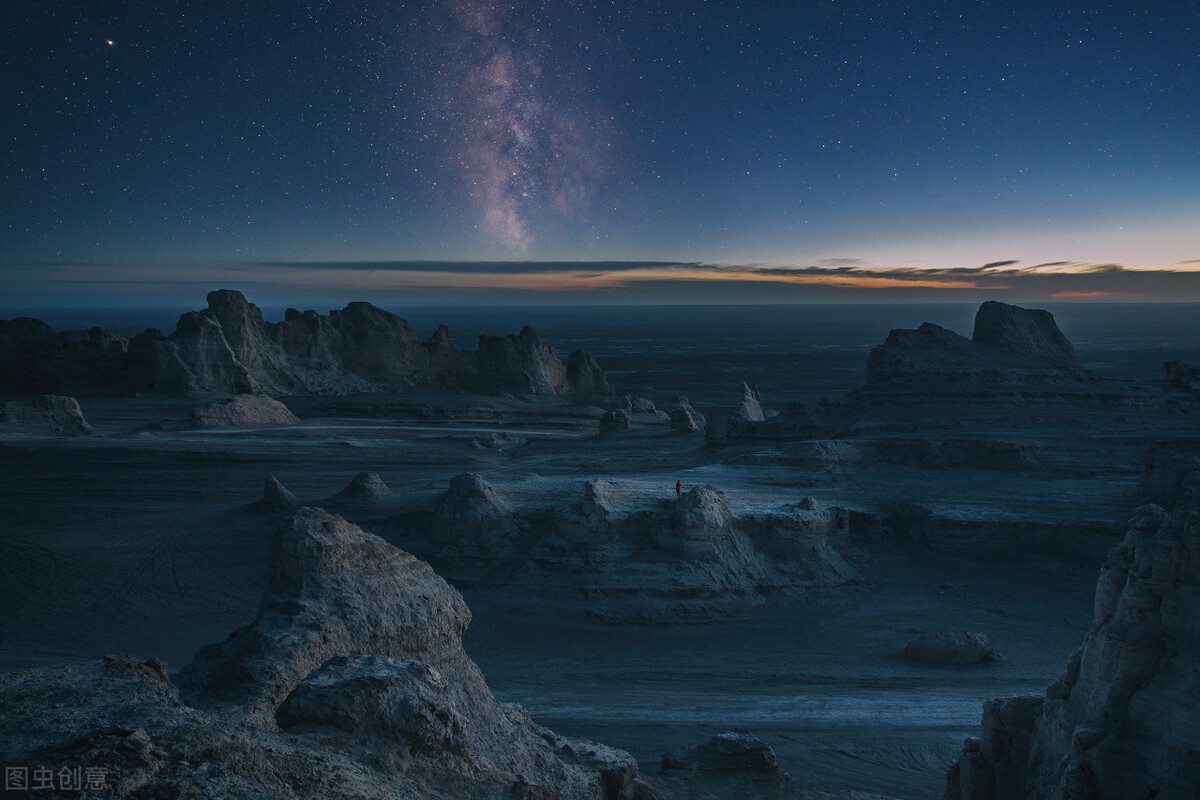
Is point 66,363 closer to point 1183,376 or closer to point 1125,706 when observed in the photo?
point 1125,706

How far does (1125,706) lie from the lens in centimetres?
651

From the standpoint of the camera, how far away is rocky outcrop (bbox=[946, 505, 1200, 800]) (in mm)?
6047

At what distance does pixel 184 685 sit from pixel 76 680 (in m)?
1.65

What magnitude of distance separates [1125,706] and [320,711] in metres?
6.50

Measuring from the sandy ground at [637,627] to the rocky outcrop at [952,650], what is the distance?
0.32m

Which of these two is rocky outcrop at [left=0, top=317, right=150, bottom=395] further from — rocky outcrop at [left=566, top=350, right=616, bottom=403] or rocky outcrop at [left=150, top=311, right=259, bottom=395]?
rocky outcrop at [left=566, top=350, right=616, bottom=403]

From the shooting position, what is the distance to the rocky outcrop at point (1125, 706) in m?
6.05

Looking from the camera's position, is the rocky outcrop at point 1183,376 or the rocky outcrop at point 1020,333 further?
the rocky outcrop at point 1020,333

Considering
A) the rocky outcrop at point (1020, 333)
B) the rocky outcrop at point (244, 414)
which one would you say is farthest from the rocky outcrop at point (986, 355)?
the rocky outcrop at point (244, 414)

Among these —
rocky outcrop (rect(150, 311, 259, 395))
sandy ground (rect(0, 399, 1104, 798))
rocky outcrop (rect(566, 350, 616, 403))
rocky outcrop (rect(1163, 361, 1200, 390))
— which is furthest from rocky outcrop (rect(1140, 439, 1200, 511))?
rocky outcrop (rect(150, 311, 259, 395))

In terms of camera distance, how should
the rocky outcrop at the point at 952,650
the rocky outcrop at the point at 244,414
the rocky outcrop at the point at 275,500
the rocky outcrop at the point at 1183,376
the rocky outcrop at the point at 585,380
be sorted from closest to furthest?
the rocky outcrop at the point at 952,650
the rocky outcrop at the point at 275,500
the rocky outcrop at the point at 1183,376
the rocky outcrop at the point at 244,414
the rocky outcrop at the point at 585,380

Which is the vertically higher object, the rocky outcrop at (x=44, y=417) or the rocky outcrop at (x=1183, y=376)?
the rocky outcrop at (x=1183, y=376)

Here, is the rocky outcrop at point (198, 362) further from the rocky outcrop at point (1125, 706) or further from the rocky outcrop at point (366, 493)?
the rocky outcrop at point (1125, 706)

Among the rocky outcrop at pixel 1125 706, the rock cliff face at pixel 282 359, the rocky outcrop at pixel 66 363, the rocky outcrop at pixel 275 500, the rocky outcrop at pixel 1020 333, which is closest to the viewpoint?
the rocky outcrop at pixel 1125 706
